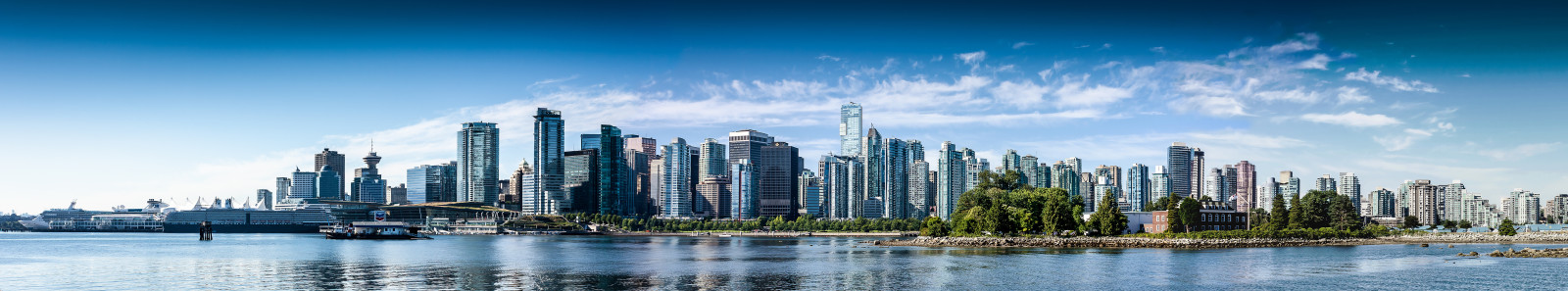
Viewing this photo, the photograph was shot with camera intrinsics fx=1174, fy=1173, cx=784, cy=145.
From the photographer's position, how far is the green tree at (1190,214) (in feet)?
536

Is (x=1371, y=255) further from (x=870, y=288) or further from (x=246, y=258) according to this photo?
(x=246, y=258)

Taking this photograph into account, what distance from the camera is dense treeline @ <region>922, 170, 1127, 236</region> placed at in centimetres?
14725

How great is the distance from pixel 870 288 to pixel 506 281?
78.8 feet

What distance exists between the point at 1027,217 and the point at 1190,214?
31.5 metres

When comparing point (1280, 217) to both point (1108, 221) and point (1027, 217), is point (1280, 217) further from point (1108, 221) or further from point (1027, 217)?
point (1027, 217)

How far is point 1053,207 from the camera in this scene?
486ft

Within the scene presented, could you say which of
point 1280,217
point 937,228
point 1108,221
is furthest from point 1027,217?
point 1280,217

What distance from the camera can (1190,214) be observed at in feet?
538

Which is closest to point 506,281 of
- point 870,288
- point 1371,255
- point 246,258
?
point 870,288

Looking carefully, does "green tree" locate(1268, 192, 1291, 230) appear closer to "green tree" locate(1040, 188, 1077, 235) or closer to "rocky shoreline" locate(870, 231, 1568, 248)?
"rocky shoreline" locate(870, 231, 1568, 248)

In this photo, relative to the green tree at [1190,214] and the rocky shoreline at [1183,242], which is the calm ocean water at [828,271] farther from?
the green tree at [1190,214]

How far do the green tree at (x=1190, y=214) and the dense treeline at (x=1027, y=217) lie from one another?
11268mm

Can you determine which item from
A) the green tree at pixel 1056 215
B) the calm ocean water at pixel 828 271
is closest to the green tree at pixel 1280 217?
the green tree at pixel 1056 215

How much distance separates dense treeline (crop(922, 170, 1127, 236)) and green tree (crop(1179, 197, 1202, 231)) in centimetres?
1127
